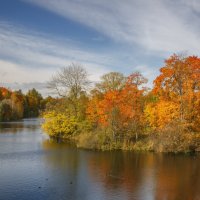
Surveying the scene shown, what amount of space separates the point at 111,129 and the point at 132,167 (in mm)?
13997

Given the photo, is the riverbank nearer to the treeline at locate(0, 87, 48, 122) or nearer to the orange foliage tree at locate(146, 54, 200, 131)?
the orange foliage tree at locate(146, 54, 200, 131)

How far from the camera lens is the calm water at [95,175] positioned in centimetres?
2723

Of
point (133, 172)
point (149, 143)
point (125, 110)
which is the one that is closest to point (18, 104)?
point (125, 110)

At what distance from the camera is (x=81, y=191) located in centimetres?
2800

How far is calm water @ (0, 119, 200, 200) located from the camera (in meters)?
27.2

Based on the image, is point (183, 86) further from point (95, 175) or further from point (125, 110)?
point (95, 175)

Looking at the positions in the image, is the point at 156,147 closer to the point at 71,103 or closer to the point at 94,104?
the point at 94,104

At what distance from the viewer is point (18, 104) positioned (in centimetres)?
14200

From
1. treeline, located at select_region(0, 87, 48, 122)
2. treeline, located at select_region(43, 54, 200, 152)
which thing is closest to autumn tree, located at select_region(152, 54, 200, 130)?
treeline, located at select_region(43, 54, 200, 152)

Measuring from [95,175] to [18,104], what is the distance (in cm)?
11371

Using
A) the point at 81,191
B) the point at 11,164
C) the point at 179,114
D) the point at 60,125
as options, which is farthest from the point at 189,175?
the point at 60,125

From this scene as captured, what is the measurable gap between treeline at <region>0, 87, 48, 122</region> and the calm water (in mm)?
73487

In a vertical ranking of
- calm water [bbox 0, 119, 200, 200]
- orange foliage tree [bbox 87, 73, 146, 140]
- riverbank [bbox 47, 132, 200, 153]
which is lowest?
A: calm water [bbox 0, 119, 200, 200]

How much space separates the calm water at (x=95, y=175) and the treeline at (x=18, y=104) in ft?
241
